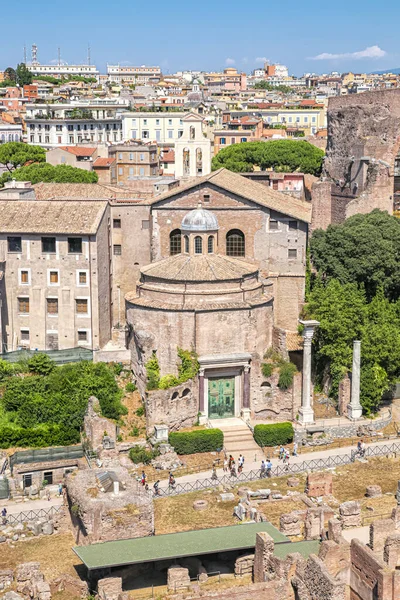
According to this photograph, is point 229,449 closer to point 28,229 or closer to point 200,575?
point 200,575

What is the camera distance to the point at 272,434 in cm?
4009

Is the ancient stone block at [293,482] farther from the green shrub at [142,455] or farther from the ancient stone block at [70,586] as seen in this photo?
the ancient stone block at [70,586]

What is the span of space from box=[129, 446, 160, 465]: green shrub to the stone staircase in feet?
11.1

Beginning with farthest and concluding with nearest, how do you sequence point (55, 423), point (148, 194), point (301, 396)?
point (148, 194) → point (301, 396) → point (55, 423)

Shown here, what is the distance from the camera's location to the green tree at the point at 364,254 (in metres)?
47.9

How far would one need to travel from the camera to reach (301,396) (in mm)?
42469

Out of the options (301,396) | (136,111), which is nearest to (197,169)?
(301,396)

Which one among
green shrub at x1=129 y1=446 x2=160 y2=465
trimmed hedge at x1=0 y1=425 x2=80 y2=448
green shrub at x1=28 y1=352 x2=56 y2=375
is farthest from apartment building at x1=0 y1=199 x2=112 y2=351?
green shrub at x1=129 y1=446 x2=160 y2=465

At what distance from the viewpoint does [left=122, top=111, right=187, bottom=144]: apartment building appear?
395ft

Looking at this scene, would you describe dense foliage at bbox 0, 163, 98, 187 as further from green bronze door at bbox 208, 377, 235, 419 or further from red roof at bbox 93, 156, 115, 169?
green bronze door at bbox 208, 377, 235, 419

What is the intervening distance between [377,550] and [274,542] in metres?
3.40

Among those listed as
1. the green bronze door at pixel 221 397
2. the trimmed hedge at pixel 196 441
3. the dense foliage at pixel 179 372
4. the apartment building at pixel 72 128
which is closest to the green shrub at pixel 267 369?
the green bronze door at pixel 221 397

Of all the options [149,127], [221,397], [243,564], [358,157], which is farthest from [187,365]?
[149,127]

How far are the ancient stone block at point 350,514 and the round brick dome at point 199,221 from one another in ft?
55.2
